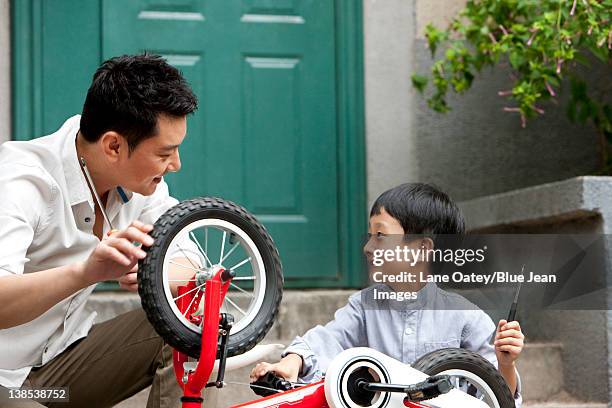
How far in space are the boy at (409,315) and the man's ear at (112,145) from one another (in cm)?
65

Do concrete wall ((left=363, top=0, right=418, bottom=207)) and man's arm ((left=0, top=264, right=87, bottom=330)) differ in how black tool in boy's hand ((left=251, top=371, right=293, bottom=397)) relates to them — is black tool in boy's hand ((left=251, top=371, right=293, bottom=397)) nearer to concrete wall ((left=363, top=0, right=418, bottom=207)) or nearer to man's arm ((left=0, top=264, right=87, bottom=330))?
man's arm ((left=0, top=264, right=87, bottom=330))

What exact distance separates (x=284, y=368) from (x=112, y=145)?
67 cm

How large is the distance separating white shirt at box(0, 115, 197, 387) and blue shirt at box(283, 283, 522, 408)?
0.60 m

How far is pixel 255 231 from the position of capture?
2150mm

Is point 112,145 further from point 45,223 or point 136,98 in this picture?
point 45,223

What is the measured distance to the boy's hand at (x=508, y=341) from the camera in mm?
2412

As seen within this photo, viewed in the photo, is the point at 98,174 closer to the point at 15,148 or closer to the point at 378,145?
the point at 15,148

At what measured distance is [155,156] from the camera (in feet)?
7.73

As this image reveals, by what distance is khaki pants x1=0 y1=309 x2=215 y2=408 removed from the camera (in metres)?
2.55

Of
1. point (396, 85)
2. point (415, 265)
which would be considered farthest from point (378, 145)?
point (415, 265)

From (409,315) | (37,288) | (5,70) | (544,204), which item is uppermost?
(5,70)

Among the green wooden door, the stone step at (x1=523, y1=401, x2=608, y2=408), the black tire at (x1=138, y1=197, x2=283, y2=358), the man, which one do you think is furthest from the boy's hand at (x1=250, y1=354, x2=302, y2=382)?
the green wooden door

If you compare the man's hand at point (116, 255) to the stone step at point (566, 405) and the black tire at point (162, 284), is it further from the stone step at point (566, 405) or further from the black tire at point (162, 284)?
the stone step at point (566, 405)

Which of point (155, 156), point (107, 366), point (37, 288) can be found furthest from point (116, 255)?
point (107, 366)
